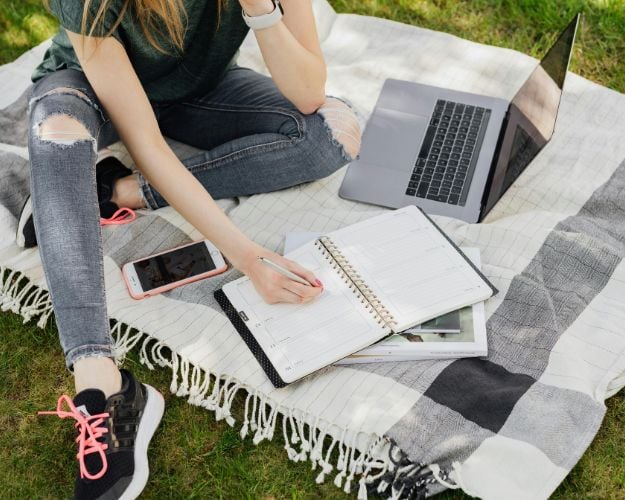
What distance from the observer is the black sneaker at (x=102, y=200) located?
2.04m

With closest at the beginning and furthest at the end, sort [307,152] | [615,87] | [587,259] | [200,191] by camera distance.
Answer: [200,191] → [587,259] → [307,152] → [615,87]

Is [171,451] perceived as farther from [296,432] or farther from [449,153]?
[449,153]

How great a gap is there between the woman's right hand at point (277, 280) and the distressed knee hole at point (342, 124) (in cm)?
48

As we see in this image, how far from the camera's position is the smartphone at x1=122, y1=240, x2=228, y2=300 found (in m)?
1.96

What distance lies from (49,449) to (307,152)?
100 centimetres

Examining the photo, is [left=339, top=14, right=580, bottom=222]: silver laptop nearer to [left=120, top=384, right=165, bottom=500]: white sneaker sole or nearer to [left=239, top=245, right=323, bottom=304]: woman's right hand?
[left=239, top=245, right=323, bottom=304]: woman's right hand

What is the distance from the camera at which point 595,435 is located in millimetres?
1692

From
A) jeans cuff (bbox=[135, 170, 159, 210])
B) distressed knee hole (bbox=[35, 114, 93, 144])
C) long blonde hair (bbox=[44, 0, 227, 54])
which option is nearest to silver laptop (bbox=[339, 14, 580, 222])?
jeans cuff (bbox=[135, 170, 159, 210])

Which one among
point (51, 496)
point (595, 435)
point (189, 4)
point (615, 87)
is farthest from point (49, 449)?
point (615, 87)

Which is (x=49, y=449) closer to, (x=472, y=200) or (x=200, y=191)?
(x=200, y=191)

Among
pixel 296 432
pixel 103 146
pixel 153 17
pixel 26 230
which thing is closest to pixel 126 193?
pixel 103 146

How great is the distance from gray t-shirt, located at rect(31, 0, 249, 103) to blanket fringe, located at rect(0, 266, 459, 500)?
24.9 inches

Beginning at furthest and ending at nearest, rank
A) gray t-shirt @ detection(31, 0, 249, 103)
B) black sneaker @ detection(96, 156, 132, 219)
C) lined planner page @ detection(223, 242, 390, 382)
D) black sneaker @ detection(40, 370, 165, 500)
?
black sneaker @ detection(96, 156, 132, 219), gray t-shirt @ detection(31, 0, 249, 103), lined planner page @ detection(223, 242, 390, 382), black sneaker @ detection(40, 370, 165, 500)

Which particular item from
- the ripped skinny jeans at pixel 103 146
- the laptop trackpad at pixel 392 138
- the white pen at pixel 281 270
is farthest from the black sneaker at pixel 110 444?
the laptop trackpad at pixel 392 138
